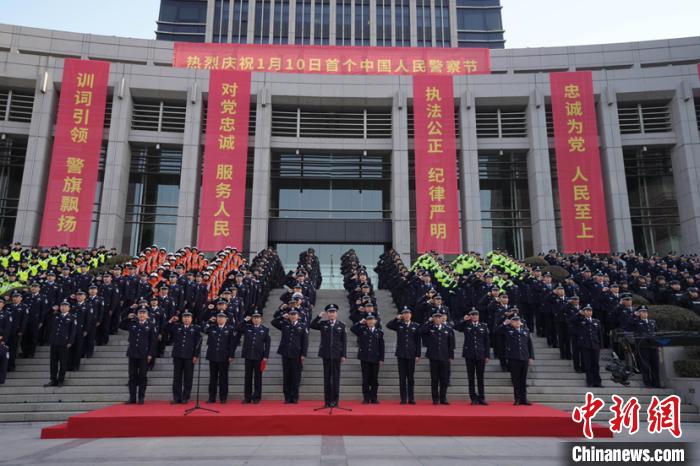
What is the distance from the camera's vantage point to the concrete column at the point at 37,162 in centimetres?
2252

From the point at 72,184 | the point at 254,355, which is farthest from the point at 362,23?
the point at 254,355

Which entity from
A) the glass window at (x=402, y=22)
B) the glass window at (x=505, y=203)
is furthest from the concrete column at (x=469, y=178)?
the glass window at (x=402, y=22)

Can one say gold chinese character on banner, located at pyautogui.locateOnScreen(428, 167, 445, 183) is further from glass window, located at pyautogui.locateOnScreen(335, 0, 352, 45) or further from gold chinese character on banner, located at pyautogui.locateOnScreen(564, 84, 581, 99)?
glass window, located at pyautogui.locateOnScreen(335, 0, 352, 45)

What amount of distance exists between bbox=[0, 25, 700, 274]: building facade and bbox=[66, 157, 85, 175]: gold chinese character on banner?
1092 mm

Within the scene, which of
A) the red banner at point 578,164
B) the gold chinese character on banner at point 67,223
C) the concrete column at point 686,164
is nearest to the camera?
the gold chinese character on banner at point 67,223

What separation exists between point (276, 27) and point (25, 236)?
86.0 feet

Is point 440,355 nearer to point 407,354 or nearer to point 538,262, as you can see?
point 407,354

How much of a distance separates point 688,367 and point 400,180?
16.9 metres

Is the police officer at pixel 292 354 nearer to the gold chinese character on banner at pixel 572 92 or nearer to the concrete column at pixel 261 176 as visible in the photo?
the concrete column at pixel 261 176

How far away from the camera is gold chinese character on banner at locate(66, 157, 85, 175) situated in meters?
22.9

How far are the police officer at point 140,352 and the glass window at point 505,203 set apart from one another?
2088 centimetres

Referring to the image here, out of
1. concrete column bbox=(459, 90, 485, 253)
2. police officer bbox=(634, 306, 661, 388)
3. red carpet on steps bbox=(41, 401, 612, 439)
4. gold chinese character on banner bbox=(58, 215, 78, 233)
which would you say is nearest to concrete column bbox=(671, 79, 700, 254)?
concrete column bbox=(459, 90, 485, 253)

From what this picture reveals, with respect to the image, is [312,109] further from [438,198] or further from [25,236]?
[25,236]

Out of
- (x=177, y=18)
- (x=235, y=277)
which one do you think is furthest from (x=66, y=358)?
(x=177, y=18)
